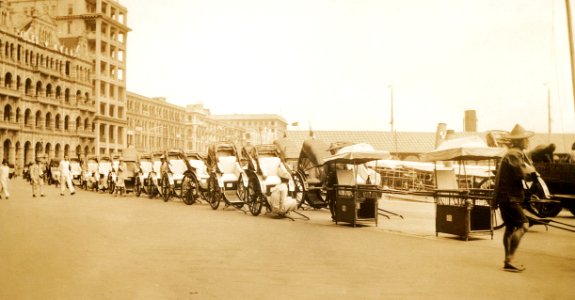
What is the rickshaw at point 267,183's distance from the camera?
15.0 metres

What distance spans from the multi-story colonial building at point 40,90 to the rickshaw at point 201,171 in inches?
1840

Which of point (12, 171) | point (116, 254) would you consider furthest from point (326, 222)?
point (12, 171)

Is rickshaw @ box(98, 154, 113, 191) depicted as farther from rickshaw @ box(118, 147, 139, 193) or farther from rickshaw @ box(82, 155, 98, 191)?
rickshaw @ box(118, 147, 139, 193)

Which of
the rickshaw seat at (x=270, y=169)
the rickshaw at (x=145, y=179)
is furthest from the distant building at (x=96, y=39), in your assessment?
the rickshaw seat at (x=270, y=169)

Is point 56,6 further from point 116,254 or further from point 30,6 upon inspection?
point 116,254

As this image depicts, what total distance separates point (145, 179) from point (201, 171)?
14.9 feet

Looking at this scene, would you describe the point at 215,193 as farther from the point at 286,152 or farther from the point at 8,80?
the point at 8,80

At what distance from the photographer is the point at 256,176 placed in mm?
15570

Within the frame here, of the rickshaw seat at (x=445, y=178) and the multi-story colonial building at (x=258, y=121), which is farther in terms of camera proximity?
the multi-story colonial building at (x=258, y=121)

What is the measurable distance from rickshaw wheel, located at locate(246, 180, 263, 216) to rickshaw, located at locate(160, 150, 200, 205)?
12.1 ft

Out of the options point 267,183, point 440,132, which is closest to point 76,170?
point 267,183

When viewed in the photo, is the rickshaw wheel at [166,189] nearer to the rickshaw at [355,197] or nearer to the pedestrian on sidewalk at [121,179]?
the pedestrian on sidewalk at [121,179]

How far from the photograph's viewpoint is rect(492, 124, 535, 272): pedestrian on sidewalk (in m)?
7.53

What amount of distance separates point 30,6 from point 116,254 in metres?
72.4
